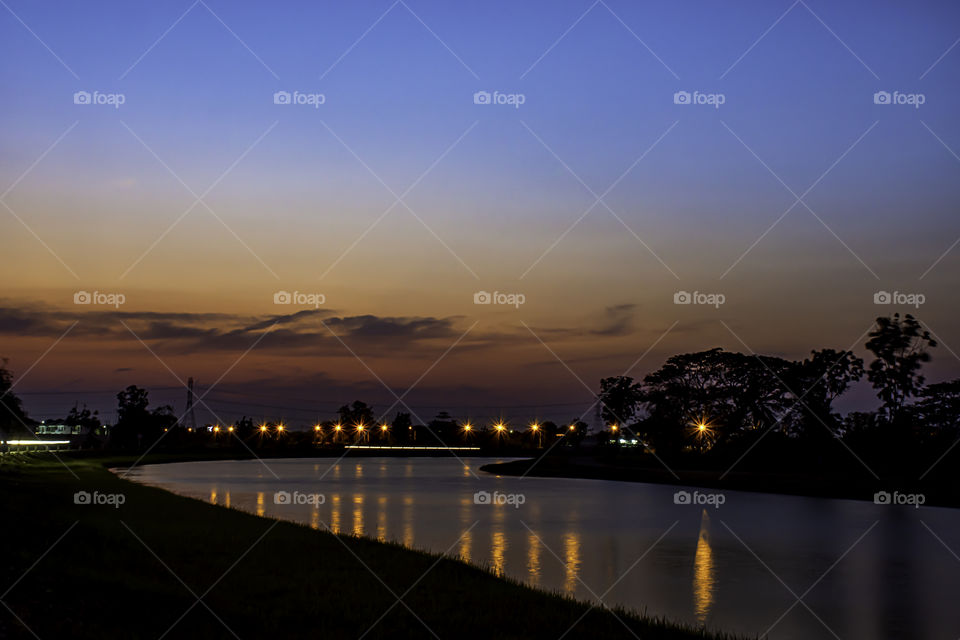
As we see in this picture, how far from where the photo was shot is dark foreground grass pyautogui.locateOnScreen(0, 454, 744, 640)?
15.6 m

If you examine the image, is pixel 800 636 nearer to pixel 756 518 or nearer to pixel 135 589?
pixel 135 589

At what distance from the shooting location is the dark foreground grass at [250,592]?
15625 mm

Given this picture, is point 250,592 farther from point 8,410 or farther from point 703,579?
point 8,410

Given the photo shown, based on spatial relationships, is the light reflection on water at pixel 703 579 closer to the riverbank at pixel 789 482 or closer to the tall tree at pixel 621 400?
the riverbank at pixel 789 482

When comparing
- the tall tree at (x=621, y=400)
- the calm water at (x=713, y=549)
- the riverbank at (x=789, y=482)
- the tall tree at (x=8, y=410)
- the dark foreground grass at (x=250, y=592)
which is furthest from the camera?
the tall tree at (x=621, y=400)

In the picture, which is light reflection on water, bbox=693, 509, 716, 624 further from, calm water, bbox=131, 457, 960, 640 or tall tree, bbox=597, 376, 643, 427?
tall tree, bbox=597, 376, 643, 427

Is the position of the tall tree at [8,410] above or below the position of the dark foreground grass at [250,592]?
above

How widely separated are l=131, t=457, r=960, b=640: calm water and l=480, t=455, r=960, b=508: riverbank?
10.2 ft

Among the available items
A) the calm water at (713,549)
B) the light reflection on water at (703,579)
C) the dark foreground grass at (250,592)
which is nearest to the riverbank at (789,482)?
the calm water at (713,549)

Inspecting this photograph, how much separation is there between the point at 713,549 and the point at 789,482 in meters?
35.9

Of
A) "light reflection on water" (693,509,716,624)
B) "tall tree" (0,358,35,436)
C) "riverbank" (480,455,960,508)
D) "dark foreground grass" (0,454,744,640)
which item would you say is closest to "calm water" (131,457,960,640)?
"light reflection on water" (693,509,716,624)

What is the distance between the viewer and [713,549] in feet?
110

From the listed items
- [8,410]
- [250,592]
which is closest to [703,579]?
[250,592]

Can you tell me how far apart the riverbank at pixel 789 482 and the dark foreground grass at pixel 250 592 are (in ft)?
129
